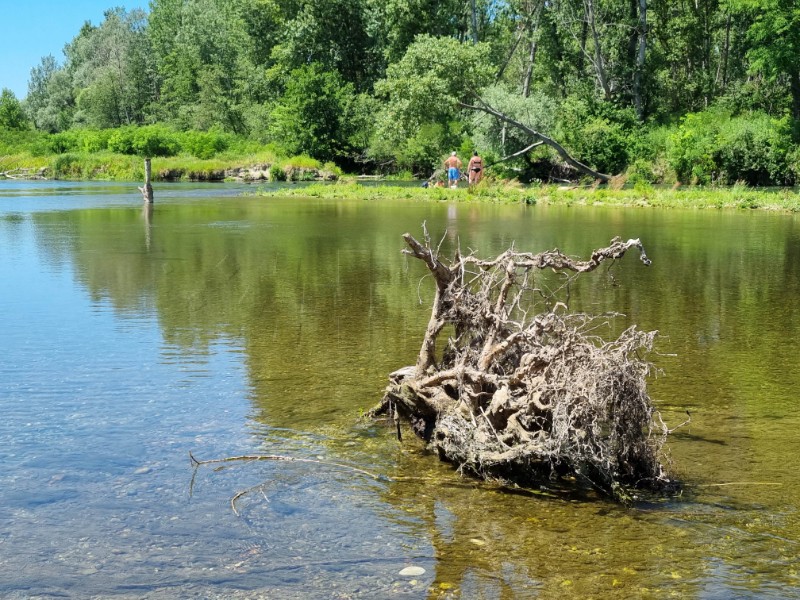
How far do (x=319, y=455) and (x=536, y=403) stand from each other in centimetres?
179

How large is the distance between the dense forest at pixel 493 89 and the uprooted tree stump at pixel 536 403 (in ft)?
116

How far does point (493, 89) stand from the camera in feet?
150

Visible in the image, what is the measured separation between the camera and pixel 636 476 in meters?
6.36

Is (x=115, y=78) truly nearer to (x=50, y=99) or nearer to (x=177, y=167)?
(x=50, y=99)

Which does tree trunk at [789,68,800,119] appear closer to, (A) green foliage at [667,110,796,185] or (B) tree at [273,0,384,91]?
(A) green foliage at [667,110,796,185]

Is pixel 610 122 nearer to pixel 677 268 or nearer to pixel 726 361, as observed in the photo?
pixel 677 268

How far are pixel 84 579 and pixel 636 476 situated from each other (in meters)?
3.65

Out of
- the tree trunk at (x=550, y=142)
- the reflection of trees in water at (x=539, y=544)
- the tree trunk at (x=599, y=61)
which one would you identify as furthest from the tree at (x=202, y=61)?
the reflection of trees in water at (x=539, y=544)

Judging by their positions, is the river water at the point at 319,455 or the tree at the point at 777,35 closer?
the river water at the point at 319,455

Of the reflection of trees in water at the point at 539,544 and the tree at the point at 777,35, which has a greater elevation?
the tree at the point at 777,35

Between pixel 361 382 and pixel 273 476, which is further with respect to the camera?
pixel 361 382

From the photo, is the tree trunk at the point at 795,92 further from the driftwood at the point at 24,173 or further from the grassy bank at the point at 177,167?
the driftwood at the point at 24,173

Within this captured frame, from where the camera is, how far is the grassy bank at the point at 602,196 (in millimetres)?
33094

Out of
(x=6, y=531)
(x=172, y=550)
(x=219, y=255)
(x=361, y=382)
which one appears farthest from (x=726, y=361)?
(x=219, y=255)
